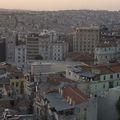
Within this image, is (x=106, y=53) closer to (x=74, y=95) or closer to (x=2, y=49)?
(x=2, y=49)

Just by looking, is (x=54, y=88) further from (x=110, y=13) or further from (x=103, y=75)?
(x=110, y=13)

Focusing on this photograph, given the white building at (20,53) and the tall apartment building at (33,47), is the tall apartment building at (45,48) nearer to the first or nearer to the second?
the tall apartment building at (33,47)

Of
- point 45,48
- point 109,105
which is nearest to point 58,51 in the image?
point 45,48

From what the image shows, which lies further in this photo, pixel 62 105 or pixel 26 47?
pixel 26 47

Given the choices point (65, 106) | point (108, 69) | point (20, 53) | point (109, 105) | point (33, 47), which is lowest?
point (20, 53)

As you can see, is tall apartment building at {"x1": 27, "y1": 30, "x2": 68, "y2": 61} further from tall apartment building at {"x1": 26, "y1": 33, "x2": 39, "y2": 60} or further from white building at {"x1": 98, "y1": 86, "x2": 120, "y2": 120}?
white building at {"x1": 98, "y1": 86, "x2": 120, "y2": 120}

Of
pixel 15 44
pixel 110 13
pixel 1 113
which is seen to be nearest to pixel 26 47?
pixel 15 44
